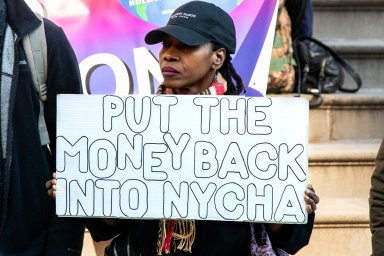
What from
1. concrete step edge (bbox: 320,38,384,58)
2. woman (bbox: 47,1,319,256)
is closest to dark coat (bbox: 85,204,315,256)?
woman (bbox: 47,1,319,256)

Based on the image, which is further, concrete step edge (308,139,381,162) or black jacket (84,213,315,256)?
concrete step edge (308,139,381,162)

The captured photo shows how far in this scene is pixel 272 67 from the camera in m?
5.55

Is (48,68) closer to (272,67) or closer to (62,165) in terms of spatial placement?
(62,165)

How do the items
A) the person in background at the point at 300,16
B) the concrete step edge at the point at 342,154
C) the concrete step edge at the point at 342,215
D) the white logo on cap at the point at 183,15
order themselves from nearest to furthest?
the white logo on cap at the point at 183,15
the concrete step edge at the point at 342,215
the concrete step edge at the point at 342,154
the person in background at the point at 300,16

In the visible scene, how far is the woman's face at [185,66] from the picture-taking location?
2811 millimetres

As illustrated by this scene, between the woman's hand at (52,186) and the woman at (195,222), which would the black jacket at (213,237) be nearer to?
the woman at (195,222)

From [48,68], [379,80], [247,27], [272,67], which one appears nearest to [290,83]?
[272,67]

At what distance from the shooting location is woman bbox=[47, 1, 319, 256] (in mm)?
2760

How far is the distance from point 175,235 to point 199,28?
2.09ft

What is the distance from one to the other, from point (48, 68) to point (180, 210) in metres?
0.63

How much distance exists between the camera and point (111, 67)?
4.08m

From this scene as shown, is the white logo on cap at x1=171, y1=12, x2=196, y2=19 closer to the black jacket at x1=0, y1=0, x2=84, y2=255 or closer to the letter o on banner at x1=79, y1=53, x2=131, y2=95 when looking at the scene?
the black jacket at x1=0, y1=0, x2=84, y2=255

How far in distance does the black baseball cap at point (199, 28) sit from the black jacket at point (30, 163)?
0.31 meters

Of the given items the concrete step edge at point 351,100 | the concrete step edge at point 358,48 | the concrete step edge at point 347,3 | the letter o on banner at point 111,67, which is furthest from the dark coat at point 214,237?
the concrete step edge at point 347,3
